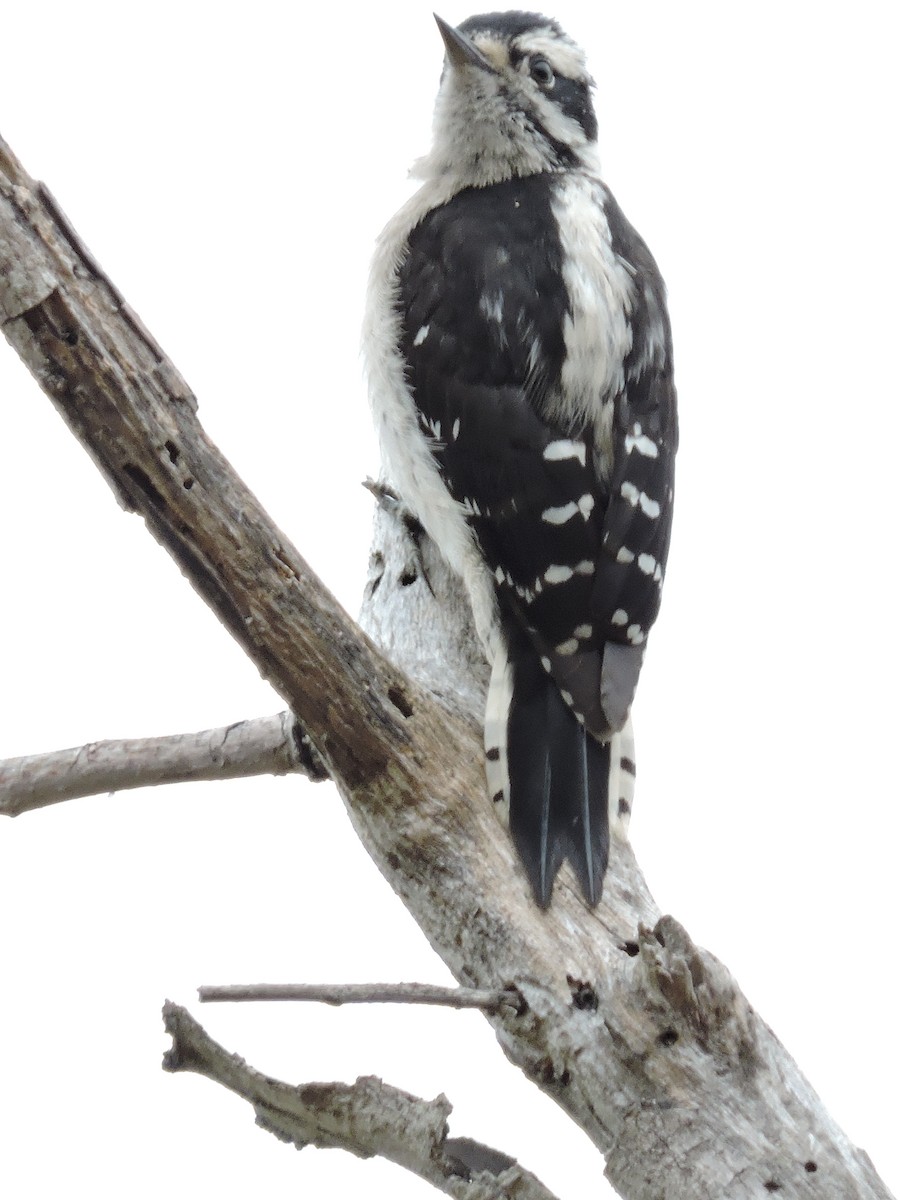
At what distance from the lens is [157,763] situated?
221 centimetres

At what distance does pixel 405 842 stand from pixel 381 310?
1.21m

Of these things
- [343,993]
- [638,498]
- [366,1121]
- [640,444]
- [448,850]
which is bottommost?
[366,1121]

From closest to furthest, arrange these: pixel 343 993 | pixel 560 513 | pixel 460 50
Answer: pixel 343 993
pixel 560 513
pixel 460 50

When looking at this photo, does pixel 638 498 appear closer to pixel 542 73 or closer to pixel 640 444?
pixel 640 444

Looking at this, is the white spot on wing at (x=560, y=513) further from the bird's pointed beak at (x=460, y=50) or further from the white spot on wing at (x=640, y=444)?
the bird's pointed beak at (x=460, y=50)

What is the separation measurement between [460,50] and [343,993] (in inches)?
85.5

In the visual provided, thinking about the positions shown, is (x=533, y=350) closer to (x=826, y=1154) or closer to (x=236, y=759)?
(x=236, y=759)

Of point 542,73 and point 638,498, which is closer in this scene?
point 638,498

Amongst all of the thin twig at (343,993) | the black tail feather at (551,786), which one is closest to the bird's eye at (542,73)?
the black tail feather at (551,786)

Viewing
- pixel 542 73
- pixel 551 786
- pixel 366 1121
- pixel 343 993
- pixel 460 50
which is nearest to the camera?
pixel 343 993

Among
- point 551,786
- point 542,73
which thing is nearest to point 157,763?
point 551,786

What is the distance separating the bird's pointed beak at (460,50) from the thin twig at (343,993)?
211 cm

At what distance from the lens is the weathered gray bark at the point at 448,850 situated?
5.88ft

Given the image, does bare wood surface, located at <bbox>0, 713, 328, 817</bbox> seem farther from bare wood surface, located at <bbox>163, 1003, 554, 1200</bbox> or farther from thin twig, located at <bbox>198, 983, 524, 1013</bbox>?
thin twig, located at <bbox>198, 983, 524, 1013</bbox>
